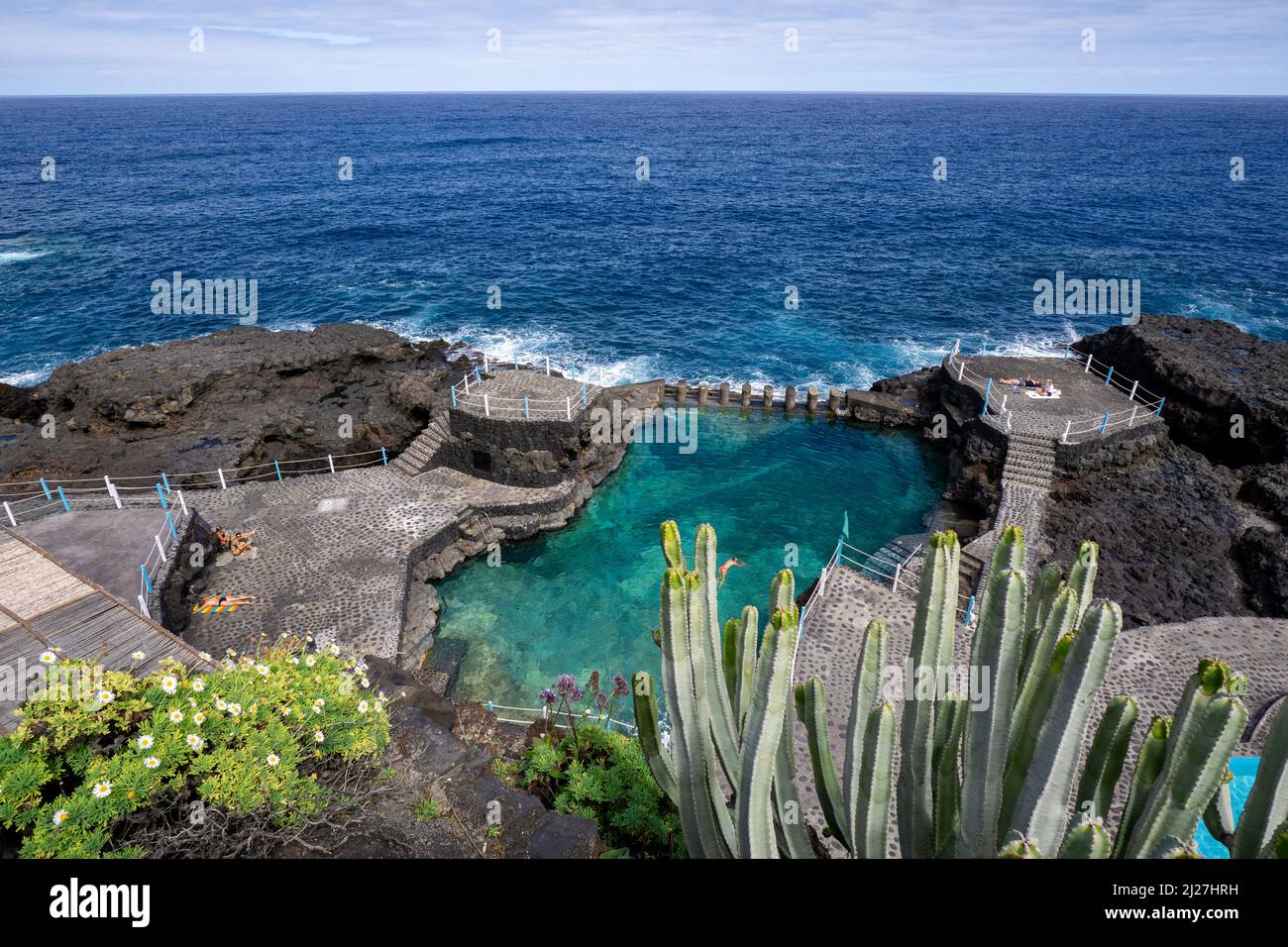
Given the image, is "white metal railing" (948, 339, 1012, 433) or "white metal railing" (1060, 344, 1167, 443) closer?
"white metal railing" (1060, 344, 1167, 443)

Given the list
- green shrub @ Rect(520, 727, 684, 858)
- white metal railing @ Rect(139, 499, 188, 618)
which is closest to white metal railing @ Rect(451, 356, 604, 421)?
white metal railing @ Rect(139, 499, 188, 618)

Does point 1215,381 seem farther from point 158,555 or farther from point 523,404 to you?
point 158,555

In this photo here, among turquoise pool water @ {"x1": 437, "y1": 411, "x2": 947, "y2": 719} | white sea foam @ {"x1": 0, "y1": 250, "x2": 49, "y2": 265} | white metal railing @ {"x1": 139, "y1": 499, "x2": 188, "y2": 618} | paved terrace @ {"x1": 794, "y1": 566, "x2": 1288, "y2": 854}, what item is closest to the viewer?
paved terrace @ {"x1": 794, "y1": 566, "x2": 1288, "y2": 854}

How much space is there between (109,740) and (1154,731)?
13.4 meters

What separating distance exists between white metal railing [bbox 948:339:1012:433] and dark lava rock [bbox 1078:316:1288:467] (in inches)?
301

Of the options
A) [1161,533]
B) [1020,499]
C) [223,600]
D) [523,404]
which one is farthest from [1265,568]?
[223,600]

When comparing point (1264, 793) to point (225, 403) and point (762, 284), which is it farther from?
point (762, 284)

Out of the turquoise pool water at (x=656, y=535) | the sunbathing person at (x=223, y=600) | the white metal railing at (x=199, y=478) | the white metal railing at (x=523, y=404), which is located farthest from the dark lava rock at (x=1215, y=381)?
the sunbathing person at (x=223, y=600)

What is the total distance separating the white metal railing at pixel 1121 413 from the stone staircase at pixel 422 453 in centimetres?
2664

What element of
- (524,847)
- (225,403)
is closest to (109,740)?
(524,847)

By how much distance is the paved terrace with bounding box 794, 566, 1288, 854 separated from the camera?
641 inches

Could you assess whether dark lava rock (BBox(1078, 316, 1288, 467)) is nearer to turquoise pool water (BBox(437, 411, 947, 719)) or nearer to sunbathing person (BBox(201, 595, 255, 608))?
turquoise pool water (BBox(437, 411, 947, 719))

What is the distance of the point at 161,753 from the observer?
8633 millimetres

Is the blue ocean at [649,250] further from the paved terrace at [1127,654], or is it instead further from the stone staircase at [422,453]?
the paved terrace at [1127,654]
